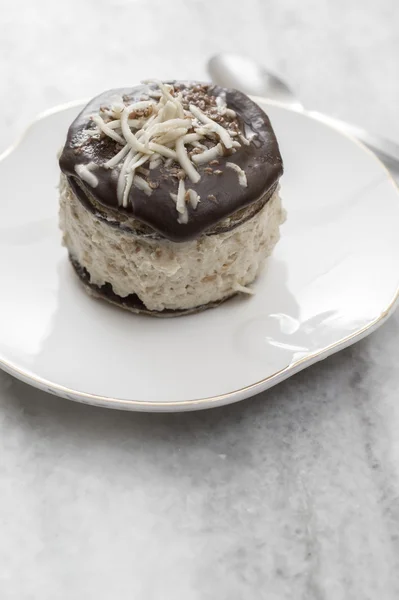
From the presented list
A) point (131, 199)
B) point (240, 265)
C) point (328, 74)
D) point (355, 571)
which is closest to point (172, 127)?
point (131, 199)

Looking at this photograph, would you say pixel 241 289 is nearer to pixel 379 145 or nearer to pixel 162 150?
pixel 162 150

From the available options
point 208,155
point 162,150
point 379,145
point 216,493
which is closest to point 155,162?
point 162,150

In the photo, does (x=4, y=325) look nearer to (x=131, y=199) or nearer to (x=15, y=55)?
(x=131, y=199)

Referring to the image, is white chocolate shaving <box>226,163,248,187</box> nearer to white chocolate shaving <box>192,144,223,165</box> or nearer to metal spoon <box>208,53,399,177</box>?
white chocolate shaving <box>192,144,223,165</box>

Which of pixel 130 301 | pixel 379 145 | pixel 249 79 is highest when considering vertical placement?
pixel 249 79

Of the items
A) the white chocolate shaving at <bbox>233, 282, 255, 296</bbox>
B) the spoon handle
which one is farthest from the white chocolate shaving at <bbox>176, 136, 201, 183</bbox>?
the spoon handle

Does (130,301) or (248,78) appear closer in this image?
(130,301)

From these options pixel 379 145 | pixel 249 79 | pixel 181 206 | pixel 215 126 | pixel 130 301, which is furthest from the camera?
pixel 249 79

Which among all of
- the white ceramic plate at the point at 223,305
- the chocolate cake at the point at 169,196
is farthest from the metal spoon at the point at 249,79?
the chocolate cake at the point at 169,196
